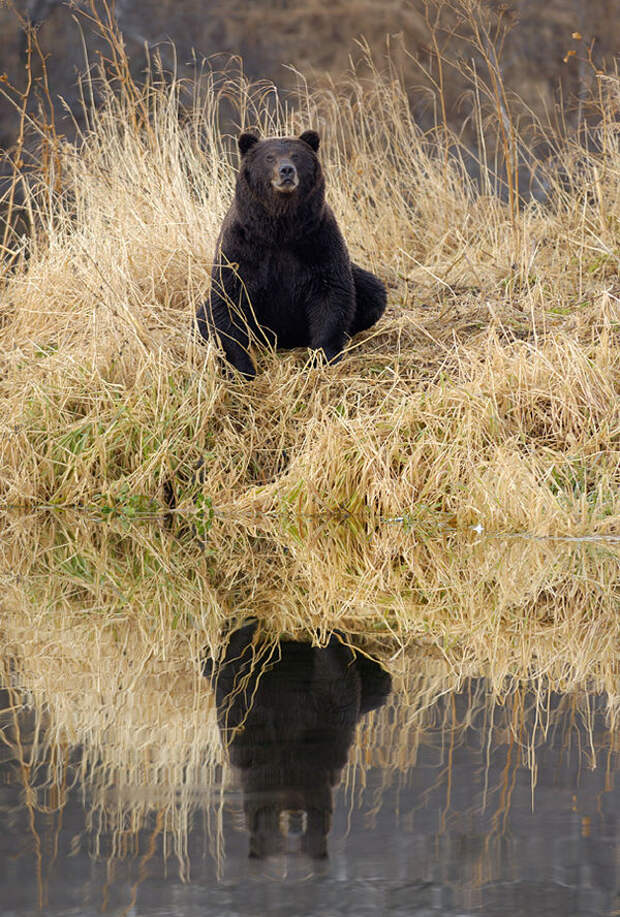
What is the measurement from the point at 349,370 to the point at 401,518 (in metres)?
1.29

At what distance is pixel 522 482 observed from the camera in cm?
551

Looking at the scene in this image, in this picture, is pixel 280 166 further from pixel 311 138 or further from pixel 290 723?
pixel 290 723

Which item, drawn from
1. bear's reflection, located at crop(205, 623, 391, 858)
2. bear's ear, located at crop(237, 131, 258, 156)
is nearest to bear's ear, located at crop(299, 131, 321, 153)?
bear's ear, located at crop(237, 131, 258, 156)

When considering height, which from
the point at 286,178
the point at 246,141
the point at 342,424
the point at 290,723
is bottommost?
the point at 290,723

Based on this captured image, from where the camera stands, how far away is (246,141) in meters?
6.31

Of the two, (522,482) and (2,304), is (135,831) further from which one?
(2,304)

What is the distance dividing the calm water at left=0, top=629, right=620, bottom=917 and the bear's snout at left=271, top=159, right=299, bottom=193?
3.65m

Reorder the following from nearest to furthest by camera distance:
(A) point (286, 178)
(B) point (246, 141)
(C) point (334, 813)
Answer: (C) point (334, 813), (A) point (286, 178), (B) point (246, 141)

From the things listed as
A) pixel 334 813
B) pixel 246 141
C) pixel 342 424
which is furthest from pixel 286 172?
pixel 334 813

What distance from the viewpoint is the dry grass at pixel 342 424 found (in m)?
4.06

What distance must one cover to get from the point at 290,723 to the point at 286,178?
387cm

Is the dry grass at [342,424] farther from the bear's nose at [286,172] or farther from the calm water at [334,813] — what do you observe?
the bear's nose at [286,172]

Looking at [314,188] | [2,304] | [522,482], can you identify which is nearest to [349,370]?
[314,188]

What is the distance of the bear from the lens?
6.15 m
